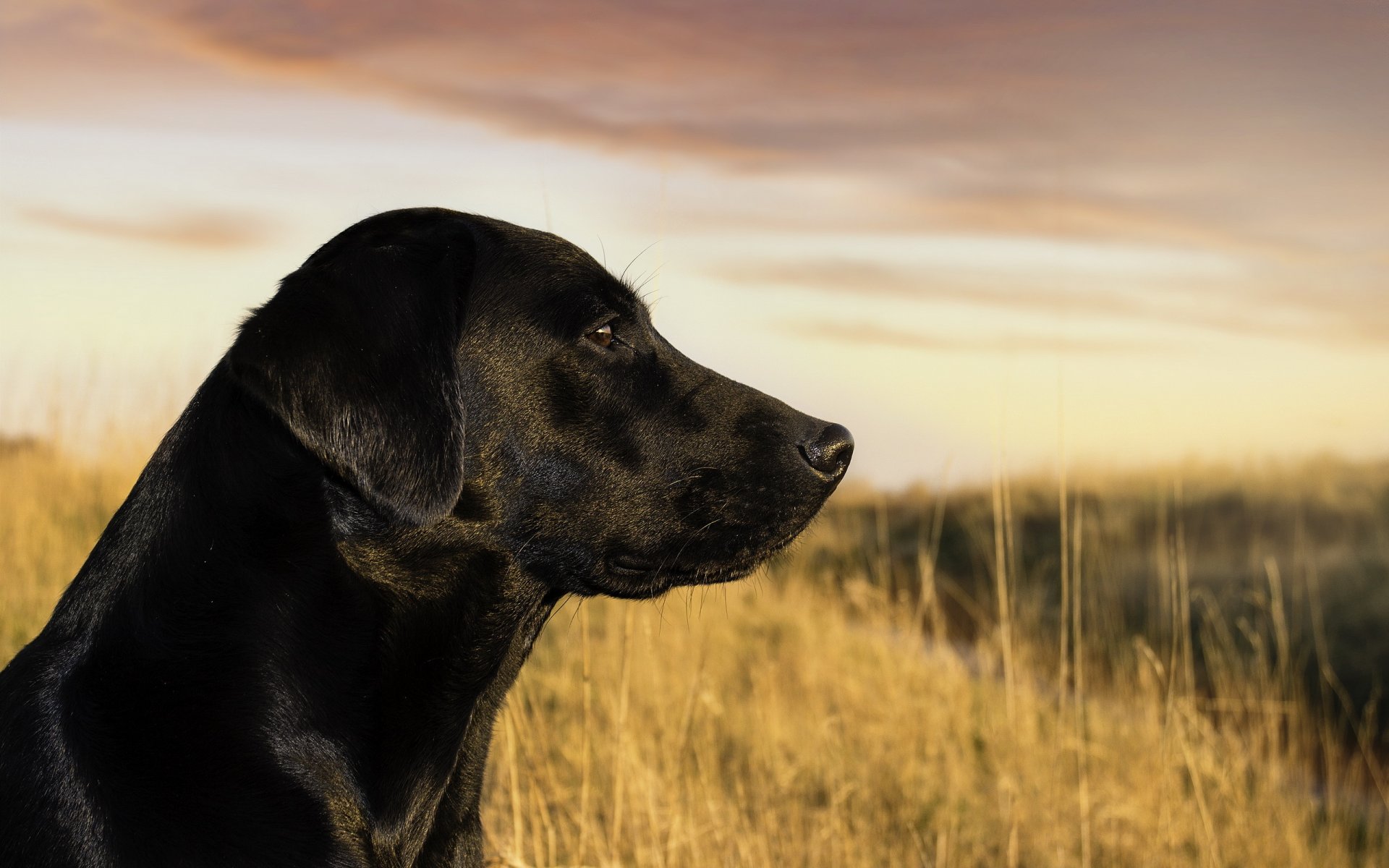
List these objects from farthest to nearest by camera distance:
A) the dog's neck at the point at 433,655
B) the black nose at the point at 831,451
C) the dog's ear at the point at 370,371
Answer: the black nose at the point at 831,451 → the dog's neck at the point at 433,655 → the dog's ear at the point at 370,371

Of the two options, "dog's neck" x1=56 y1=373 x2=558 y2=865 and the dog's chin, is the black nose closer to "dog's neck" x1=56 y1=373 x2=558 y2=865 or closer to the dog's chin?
the dog's chin

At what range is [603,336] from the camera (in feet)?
9.18

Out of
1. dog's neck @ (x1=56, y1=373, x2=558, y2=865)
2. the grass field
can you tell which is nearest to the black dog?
dog's neck @ (x1=56, y1=373, x2=558, y2=865)

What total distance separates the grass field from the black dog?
17.7 inches

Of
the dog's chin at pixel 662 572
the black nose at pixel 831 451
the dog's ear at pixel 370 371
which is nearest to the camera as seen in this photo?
the dog's ear at pixel 370 371

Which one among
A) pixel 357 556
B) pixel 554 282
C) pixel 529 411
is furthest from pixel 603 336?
pixel 357 556

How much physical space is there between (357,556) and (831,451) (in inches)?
42.3

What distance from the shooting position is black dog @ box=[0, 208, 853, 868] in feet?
7.51

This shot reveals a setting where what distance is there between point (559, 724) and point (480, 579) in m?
3.83

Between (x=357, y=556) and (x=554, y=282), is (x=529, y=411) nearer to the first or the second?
(x=554, y=282)

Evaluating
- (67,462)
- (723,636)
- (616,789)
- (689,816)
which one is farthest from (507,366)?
(67,462)

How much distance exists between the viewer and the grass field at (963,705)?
463 centimetres

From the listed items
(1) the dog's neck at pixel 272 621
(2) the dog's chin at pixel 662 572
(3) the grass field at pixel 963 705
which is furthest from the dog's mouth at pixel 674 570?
(1) the dog's neck at pixel 272 621

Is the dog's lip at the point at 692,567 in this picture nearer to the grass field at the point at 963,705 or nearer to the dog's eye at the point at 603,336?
the grass field at the point at 963,705
